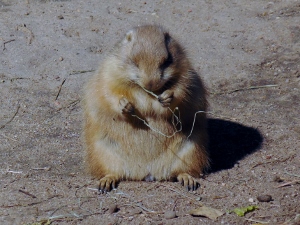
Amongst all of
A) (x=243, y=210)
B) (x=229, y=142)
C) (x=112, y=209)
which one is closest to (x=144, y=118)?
(x=112, y=209)

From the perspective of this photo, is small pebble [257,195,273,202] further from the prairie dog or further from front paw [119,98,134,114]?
front paw [119,98,134,114]

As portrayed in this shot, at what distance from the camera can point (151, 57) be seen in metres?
4.59

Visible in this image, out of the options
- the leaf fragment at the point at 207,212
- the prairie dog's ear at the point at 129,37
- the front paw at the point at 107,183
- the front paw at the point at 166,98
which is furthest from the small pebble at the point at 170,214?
the prairie dog's ear at the point at 129,37

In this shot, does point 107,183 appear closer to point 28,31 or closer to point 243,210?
point 243,210

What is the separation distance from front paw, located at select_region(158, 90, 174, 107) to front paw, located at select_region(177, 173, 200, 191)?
700 millimetres

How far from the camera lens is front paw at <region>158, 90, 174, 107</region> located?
15.7ft

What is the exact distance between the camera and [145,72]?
455 centimetres

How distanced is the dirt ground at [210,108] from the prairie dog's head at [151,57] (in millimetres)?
928

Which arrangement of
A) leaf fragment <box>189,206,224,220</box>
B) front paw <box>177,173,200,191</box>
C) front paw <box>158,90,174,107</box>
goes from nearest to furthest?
leaf fragment <box>189,206,224,220</box> < front paw <box>158,90,174,107</box> < front paw <box>177,173,200,191</box>

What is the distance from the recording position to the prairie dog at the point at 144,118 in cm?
484

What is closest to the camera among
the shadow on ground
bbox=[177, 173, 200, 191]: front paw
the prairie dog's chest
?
the prairie dog's chest

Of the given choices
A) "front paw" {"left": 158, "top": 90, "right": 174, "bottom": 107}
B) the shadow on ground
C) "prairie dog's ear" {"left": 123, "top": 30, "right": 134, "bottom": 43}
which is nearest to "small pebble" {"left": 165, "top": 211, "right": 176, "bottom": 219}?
"front paw" {"left": 158, "top": 90, "right": 174, "bottom": 107}

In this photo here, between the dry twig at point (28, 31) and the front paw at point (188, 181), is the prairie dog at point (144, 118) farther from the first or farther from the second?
the dry twig at point (28, 31)

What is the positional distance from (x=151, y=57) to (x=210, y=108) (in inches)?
82.4
